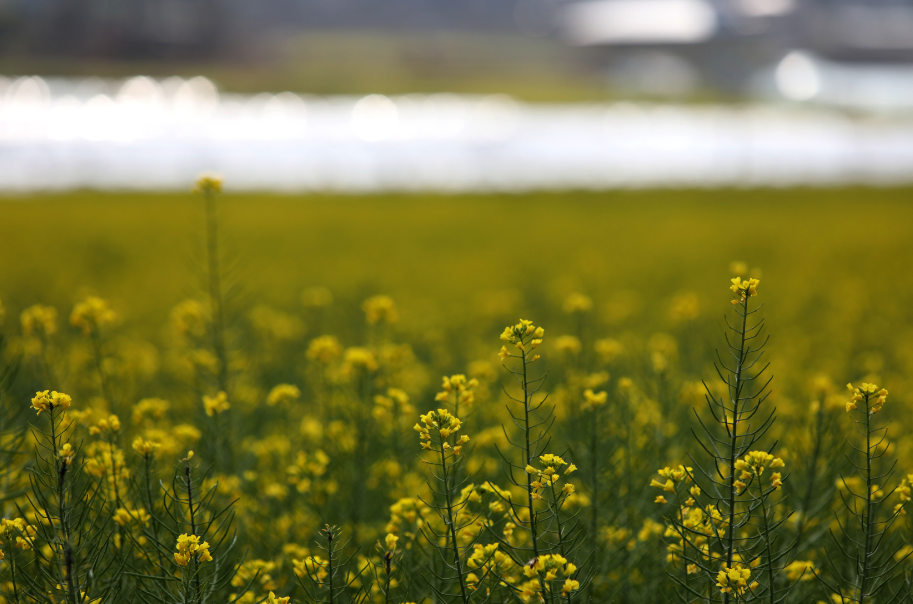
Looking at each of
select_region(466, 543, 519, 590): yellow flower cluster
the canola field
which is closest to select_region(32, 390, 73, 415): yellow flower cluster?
the canola field

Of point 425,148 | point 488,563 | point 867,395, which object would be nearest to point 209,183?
point 488,563

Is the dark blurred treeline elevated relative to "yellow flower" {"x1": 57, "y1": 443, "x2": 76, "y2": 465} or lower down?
elevated

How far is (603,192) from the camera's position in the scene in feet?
45.8

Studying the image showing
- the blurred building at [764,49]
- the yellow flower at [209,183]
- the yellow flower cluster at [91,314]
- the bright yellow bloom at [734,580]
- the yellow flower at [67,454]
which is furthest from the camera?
the blurred building at [764,49]

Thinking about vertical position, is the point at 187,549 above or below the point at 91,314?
below

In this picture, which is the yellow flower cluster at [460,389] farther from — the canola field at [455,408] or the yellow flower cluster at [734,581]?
the yellow flower cluster at [734,581]

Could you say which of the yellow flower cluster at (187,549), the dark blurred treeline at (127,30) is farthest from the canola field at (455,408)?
the dark blurred treeline at (127,30)

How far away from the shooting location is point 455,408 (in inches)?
69.1

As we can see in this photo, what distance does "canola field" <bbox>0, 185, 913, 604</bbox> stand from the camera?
1.53 meters

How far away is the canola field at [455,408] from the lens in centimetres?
153

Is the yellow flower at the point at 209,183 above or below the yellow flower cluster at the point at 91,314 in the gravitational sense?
above

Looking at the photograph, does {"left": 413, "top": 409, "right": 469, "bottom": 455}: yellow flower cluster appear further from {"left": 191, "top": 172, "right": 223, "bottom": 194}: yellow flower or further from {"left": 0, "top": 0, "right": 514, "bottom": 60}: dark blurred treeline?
{"left": 0, "top": 0, "right": 514, "bottom": 60}: dark blurred treeline

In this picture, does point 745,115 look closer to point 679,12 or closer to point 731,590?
point 679,12

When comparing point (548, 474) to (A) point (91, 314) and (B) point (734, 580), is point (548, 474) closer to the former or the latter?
(B) point (734, 580)
